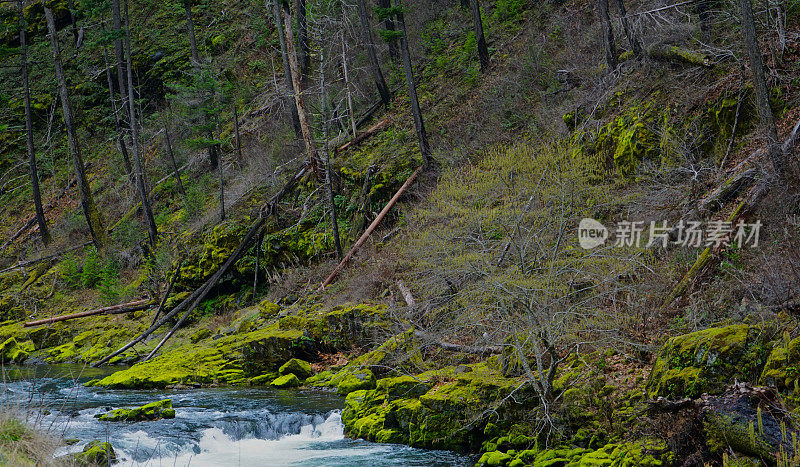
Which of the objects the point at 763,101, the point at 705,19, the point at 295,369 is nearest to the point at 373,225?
the point at 295,369

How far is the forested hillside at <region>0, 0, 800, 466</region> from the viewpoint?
311 inches

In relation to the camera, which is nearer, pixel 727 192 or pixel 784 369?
pixel 784 369

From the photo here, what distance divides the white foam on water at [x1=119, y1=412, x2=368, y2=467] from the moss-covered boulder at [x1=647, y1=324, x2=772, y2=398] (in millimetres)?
4471

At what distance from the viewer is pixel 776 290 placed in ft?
24.2

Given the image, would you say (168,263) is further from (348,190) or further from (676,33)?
(676,33)

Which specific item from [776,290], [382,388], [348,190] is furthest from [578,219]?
[348,190]

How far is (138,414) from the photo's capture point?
10422mm

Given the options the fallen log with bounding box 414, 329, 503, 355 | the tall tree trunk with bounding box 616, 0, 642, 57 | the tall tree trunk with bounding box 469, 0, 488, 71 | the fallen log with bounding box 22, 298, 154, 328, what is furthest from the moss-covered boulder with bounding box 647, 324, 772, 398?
the fallen log with bounding box 22, 298, 154, 328

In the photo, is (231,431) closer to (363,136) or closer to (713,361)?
(713,361)

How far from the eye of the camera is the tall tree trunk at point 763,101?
9.27 meters

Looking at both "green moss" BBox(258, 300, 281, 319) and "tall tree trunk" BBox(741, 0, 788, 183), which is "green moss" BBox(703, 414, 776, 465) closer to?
"tall tree trunk" BBox(741, 0, 788, 183)

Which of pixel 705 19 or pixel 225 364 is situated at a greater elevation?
pixel 705 19
